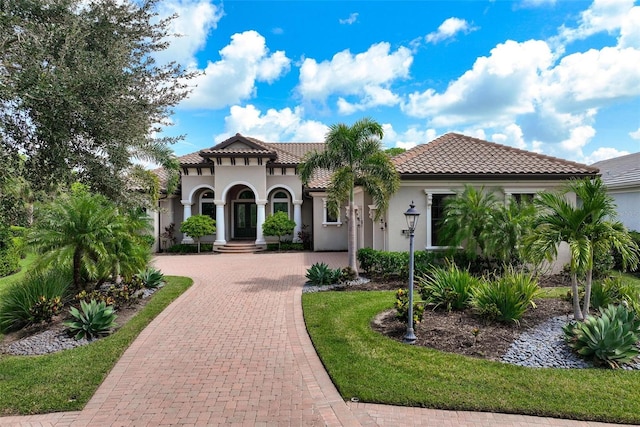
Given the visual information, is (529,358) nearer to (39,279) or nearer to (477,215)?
(477,215)

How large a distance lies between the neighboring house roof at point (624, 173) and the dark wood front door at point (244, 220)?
20875 millimetres

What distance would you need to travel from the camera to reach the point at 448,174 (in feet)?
45.2

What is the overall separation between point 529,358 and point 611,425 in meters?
1.73

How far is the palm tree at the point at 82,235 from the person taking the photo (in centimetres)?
873

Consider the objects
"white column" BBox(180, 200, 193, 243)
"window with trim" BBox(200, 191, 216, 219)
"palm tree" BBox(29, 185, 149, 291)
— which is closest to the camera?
"palm tree" BBox(29, 185, 149, 291)

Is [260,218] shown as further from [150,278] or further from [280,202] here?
[150,278]

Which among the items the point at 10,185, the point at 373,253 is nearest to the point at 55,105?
the point at 10,185

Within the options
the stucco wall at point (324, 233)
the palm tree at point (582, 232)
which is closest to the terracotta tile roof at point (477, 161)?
the palm tree at point (582, 232)

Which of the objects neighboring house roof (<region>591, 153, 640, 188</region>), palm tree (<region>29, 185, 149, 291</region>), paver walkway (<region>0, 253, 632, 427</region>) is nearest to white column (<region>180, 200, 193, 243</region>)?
palm tree (<region>29, 185, 149, 291</region>)

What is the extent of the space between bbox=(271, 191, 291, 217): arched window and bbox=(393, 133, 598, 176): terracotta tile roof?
1121 centimetres

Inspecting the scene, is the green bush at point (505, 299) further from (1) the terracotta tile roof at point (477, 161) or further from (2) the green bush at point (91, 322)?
(2) the green bush at point (91, 322)

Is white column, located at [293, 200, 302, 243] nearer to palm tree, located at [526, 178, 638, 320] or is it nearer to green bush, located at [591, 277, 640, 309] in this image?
palm tree, located at [526, 178, 638, 320]

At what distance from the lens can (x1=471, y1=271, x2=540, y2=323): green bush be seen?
7.67 m

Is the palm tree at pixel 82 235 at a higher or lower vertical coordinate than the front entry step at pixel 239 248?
higher
